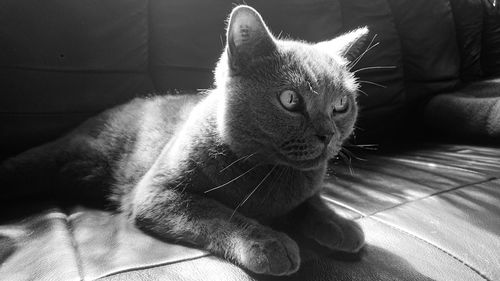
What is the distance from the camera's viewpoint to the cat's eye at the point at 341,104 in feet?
2.92

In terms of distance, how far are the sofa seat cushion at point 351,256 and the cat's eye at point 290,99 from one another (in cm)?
30

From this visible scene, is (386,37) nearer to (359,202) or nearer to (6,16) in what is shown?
(359,202)

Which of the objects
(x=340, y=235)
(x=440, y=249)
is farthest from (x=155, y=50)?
(x=440, y=249)

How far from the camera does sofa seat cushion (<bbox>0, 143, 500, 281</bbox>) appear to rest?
28.0 inches

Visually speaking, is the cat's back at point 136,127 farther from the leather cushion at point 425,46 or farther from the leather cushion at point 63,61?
the leather cushion at point 425,46

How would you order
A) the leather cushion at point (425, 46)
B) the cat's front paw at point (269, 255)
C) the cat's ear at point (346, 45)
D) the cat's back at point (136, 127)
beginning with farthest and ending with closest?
the leather cushion at point (425, 46), the cat's back at point (136, 127), the cat's ear at point (346, 45), the cat's front paw at point (269, 255)

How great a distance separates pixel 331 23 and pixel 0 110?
1.33 metres

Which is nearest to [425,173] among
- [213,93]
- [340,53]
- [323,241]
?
[340,53]

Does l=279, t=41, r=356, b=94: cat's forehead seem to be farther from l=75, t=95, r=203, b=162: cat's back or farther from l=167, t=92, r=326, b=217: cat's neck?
l=75, t=95, r=203, b=162: cat's back

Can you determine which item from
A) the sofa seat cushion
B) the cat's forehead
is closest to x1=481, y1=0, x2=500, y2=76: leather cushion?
the sofa seat cushion

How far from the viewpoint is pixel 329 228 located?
0.84 metres

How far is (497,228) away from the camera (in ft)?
3.06

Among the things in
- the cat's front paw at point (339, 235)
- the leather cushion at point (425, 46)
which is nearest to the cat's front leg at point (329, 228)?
the cat's front paw at point (339, 235)

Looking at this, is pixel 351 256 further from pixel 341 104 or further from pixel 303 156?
pixel 341 104
